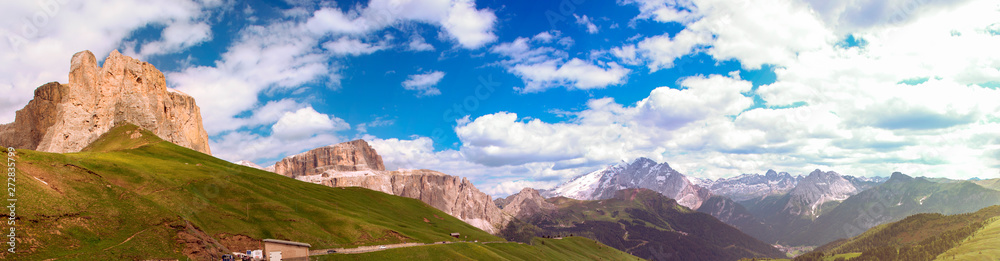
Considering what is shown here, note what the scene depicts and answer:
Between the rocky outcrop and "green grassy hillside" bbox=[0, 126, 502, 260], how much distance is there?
7115mm

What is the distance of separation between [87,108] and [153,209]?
378 ft

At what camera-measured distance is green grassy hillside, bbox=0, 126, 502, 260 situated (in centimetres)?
5000

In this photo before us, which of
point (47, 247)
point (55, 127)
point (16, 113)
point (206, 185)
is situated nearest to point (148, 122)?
point (55, 127)

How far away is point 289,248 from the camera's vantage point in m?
74.6

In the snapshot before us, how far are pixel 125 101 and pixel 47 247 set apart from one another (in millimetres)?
134754

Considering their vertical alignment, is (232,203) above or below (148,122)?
below

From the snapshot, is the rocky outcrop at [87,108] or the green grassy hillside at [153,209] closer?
the green grassy hillside at [153,209]

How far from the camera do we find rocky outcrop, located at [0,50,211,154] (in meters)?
136

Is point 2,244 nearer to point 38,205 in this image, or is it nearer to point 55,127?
point 38,205

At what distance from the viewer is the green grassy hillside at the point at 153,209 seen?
50.0 m

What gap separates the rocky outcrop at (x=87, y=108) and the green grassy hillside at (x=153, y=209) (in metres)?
7.12

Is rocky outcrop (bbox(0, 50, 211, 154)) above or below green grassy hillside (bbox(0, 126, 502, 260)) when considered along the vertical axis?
above

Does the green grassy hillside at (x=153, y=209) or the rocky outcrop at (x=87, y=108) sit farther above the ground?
the rocky outcrop at (x=87, y=108)

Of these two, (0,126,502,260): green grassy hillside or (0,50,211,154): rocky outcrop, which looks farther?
(0,50,211,154): rocky outcrop
